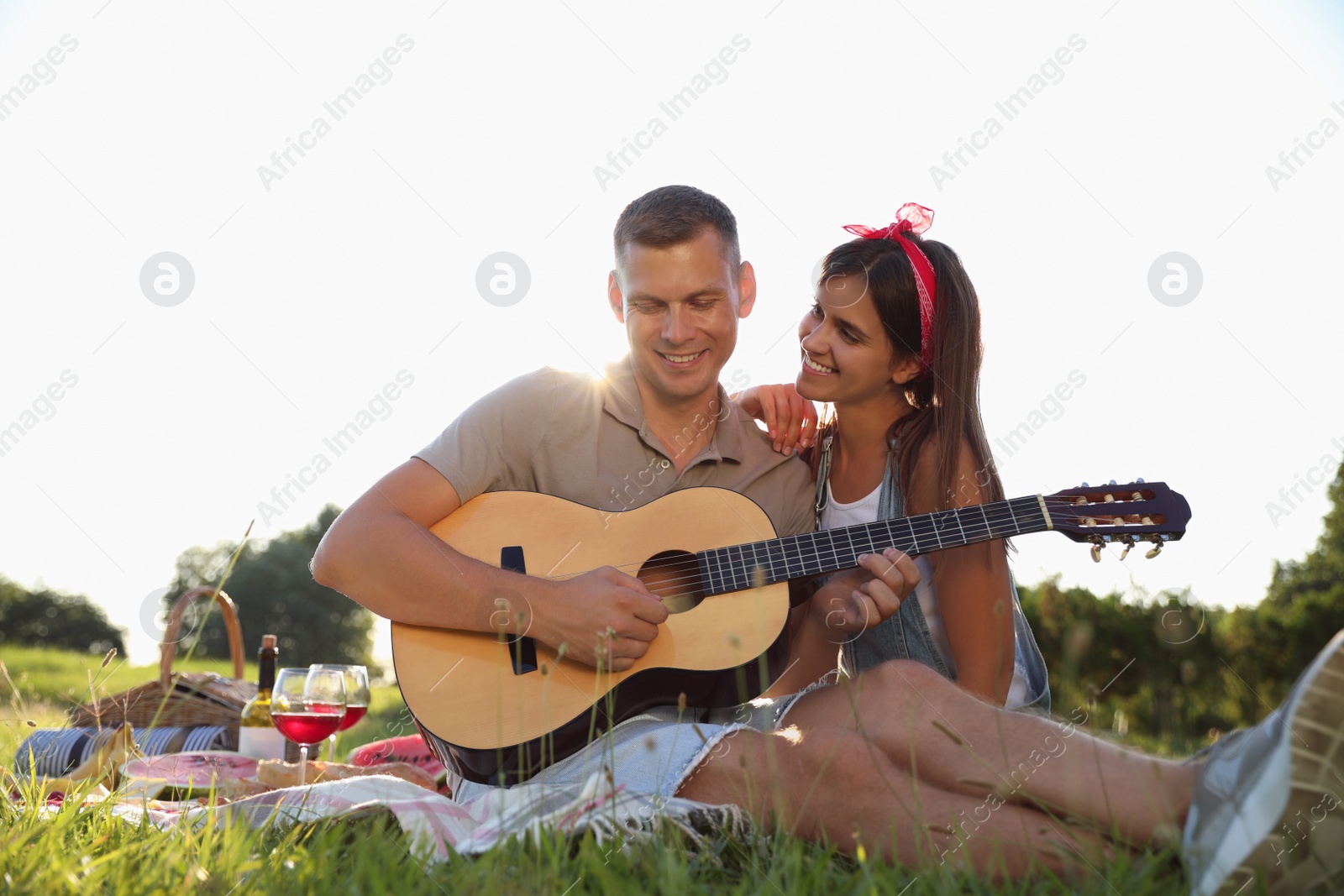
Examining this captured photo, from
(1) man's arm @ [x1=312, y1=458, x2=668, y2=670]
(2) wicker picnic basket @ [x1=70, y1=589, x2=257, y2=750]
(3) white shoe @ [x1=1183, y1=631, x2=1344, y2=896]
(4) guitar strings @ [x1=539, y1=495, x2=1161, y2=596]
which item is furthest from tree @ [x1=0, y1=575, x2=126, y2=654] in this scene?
(3) white shoe @ [x1=1183, y1=631, x2=1344, y2=896]

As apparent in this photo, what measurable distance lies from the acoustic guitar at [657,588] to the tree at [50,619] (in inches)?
837

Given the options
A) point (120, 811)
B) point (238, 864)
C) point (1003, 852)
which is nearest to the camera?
point (238, 864)

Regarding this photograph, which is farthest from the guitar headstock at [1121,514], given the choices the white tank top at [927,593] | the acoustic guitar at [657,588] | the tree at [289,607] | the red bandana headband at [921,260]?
the tree at [289,607]

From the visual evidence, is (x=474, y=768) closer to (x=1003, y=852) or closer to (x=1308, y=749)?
(x=1003, y=852)

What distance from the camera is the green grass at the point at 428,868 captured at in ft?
5.20

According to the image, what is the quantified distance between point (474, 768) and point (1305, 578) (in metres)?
12.1

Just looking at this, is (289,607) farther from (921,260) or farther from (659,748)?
(659,748)

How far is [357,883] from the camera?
164 cm

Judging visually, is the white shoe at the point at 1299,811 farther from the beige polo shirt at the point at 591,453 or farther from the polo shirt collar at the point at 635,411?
the polo shirt collar at the point at 635,411

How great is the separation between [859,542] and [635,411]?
0.99 m

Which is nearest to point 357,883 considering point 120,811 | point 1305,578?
point 120,811

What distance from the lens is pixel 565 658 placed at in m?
2.91

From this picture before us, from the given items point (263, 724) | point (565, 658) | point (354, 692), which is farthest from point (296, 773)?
point (565, 658)

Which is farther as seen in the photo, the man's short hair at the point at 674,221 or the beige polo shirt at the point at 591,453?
the man's short hair at the point at 674,221
